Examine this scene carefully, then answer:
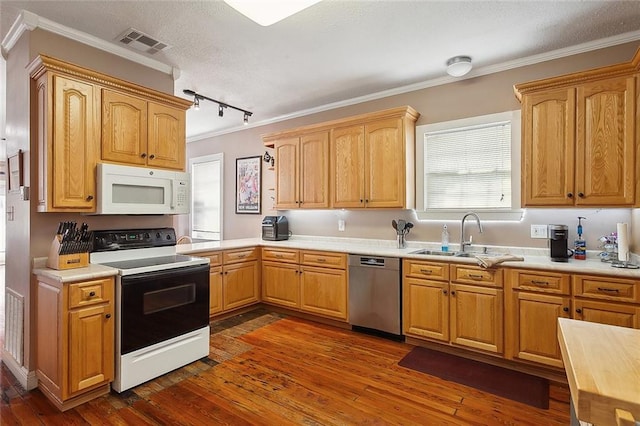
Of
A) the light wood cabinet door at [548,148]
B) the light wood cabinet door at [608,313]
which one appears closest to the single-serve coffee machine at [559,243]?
the light wood cabinet door at [548,148]

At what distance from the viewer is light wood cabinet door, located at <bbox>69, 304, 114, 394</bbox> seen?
7.22ft

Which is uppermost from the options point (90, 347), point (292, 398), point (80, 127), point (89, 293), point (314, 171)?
point (80, 127)

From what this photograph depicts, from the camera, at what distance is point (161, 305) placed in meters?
2.62

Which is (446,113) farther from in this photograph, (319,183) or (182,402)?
(182,402)

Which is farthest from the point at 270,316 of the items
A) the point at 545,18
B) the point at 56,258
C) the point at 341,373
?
the point at 545,18

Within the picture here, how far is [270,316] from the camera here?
4.11m

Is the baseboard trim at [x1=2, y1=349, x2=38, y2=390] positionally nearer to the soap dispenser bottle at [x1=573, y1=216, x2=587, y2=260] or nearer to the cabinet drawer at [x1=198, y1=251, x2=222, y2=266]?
the cabinet drawer at [x1=198, y1=251, x2=222, y2=266]

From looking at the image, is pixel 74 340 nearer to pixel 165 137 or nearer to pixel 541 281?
pixel 165 137

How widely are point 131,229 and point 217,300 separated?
1.27m

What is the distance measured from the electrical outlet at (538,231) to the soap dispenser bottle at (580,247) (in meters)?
0.25

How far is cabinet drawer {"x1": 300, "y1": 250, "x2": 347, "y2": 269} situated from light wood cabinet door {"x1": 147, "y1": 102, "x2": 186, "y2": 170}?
Answer: 5.40 feet

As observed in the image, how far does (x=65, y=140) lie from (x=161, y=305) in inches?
55.6

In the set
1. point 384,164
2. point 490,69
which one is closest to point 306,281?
point 384,164

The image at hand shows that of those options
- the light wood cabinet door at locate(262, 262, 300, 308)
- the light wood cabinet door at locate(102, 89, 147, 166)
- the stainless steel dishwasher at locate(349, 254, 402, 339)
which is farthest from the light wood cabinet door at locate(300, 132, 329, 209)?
the light wood cabinet door at locate(102, 89, 147, 166)
